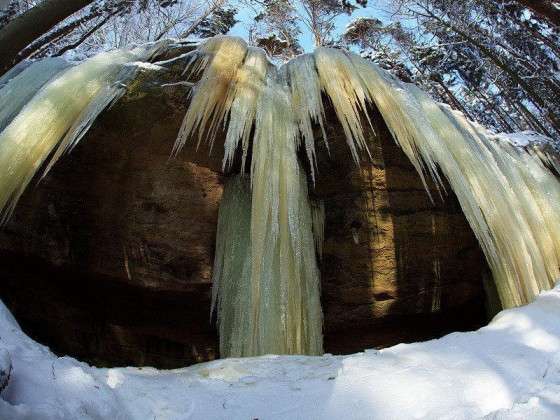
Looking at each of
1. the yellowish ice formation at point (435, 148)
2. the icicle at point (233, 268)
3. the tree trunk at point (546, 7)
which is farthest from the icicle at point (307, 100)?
the tree trunk at point (546, 7)

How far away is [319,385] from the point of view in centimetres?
163

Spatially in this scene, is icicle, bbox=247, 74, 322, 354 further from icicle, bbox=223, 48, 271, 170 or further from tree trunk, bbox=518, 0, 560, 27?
tree trunk, bbox=518, 0, 560, 27

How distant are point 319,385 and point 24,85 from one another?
3.61m

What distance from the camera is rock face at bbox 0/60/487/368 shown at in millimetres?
3869

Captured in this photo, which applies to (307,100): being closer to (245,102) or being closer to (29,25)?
(245,102)

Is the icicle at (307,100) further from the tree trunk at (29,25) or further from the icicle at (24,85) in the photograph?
the icicle at (24,85)

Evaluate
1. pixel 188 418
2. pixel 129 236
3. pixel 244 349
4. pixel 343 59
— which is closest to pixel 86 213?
pixel 129 236

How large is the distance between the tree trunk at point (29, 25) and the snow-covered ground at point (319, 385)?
1219 millimetres

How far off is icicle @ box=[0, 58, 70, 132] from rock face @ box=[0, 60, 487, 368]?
56 cm

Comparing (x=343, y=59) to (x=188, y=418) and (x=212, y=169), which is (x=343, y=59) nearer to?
(x=212, y=169)

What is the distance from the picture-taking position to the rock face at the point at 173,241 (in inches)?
152

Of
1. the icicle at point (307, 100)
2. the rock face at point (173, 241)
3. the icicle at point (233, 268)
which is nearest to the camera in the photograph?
the icicle at point (233, 268)

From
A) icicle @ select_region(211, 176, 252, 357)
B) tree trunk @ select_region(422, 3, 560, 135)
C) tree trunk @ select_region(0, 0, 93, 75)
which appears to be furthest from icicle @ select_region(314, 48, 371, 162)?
tree trunk @ select_region(422, 3, 560, 135)

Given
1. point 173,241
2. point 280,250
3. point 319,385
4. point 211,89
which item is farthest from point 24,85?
point 319,385
